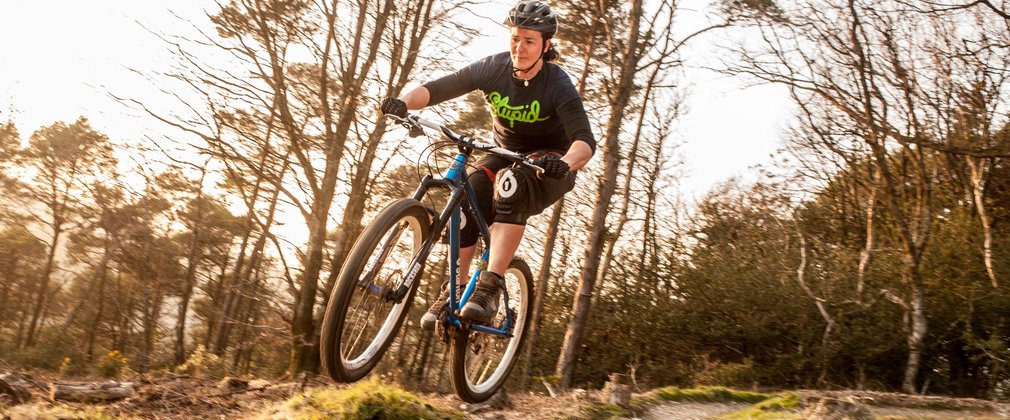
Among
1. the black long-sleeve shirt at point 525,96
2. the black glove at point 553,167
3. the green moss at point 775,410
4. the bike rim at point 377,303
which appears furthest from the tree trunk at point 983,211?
the bike rim at point 377,303

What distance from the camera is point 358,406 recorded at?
12.7 ft

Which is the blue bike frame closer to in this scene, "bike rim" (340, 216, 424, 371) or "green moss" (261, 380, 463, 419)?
"bike rim" (340, 216, 424, 371)

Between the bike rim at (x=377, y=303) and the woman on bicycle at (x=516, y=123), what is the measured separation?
0.82 feet

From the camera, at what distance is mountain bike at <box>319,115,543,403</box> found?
3369 millimetres

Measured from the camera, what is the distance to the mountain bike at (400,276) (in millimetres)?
3369

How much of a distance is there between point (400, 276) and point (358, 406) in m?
0.76

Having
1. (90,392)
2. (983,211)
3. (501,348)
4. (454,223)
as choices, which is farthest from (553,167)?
(983,211)

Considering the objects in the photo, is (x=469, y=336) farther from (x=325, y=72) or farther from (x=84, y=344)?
(x=84, y=344)

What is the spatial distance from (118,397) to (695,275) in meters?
14.1

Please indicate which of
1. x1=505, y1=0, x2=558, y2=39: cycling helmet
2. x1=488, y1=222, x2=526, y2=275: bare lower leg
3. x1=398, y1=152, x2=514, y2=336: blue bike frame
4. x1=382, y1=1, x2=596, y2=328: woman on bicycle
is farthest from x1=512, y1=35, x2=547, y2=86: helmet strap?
x1=488, y1=222, x2=526, y2=275: bare lower leg

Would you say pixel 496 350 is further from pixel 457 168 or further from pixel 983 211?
pixel 983 211

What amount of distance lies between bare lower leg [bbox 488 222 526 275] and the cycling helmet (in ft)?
3.70

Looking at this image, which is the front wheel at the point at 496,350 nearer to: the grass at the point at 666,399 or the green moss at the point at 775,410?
the grass at the point at 666,399

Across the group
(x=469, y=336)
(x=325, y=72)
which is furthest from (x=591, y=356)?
(x=469, y=336)
